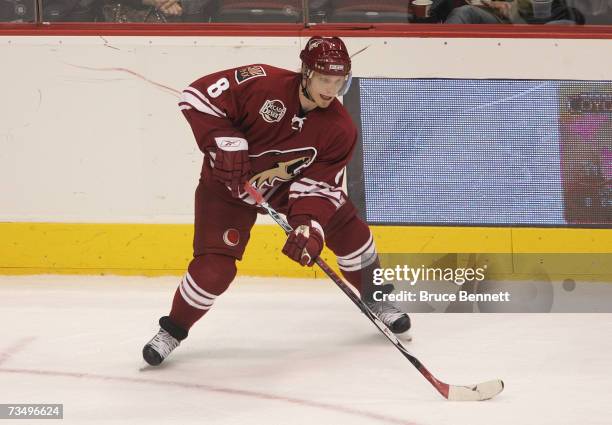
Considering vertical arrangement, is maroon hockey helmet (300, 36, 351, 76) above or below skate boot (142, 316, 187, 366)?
above

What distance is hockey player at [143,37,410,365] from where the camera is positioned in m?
2.89

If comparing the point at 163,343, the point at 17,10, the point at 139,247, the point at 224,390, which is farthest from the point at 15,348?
the point at 17,10

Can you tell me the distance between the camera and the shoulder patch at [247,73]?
2.98 meters

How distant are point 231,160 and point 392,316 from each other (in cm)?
85

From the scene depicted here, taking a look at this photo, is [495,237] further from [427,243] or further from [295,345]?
[295,345]

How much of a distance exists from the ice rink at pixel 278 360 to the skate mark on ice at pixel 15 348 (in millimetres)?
11

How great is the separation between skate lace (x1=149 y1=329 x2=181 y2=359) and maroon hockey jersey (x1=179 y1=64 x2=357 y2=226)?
1.48 feet

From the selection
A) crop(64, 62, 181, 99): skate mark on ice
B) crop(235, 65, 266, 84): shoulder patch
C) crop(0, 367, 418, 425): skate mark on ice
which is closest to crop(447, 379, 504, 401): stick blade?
crop(0, 367, 418, 425): skate mark on ice

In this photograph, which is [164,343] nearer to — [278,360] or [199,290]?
[199,290]

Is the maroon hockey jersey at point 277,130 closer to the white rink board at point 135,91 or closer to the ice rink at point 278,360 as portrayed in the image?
the ice rink at point 278,360

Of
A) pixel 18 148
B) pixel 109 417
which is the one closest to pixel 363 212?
pixel 18 148

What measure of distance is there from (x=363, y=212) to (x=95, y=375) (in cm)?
143

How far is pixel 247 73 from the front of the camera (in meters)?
3.00

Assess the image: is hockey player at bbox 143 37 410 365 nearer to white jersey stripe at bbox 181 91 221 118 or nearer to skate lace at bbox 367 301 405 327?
→ white jersey stripe at bbox 181 91 221 118
